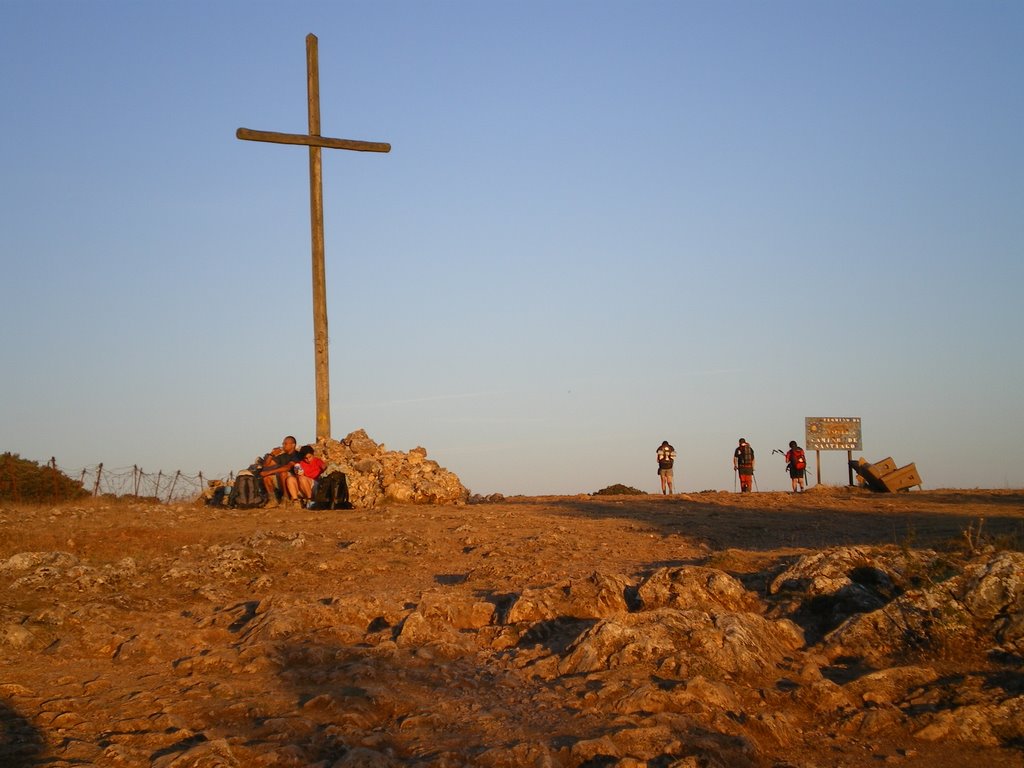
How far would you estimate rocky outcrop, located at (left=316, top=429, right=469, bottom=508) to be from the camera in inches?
651

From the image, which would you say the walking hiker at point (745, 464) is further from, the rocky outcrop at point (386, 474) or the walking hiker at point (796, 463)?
the rocky outcrop at point (386, 474)

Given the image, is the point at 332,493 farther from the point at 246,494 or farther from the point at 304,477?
the point at 246,494

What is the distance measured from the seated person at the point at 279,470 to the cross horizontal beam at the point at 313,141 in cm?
610

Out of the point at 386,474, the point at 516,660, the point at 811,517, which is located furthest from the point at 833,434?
the point at 516,660

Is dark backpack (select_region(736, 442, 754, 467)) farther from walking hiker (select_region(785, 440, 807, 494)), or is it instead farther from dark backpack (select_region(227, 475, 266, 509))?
dark backpack (select_region(227, 475, 266, 509))

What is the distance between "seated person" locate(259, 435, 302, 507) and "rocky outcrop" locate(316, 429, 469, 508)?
742 millimetres

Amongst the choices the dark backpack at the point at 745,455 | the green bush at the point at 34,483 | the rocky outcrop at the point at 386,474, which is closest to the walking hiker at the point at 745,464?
the dark backpack at the point at 745,455

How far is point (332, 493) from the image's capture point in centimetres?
1589

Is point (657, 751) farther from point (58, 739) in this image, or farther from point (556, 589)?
point (58, 739)

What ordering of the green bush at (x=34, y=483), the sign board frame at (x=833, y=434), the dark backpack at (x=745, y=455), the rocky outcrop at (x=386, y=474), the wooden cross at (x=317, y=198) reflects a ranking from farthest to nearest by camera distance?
the sign board frame at (x=833, y=434) < the dark backpack at (x=745, y=455) < the green bush at (x=34, y=483) < the wooden cross at (x=317, y=198) < the rocky outcrop at (x=386, y=474)

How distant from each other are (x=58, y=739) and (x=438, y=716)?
79.0 inches

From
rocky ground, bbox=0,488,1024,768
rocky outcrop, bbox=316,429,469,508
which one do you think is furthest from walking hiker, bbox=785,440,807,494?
rocky ground, bbox=0,488,1024,768

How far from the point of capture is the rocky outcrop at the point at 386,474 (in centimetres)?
1653

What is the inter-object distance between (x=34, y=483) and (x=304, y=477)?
308 inches
